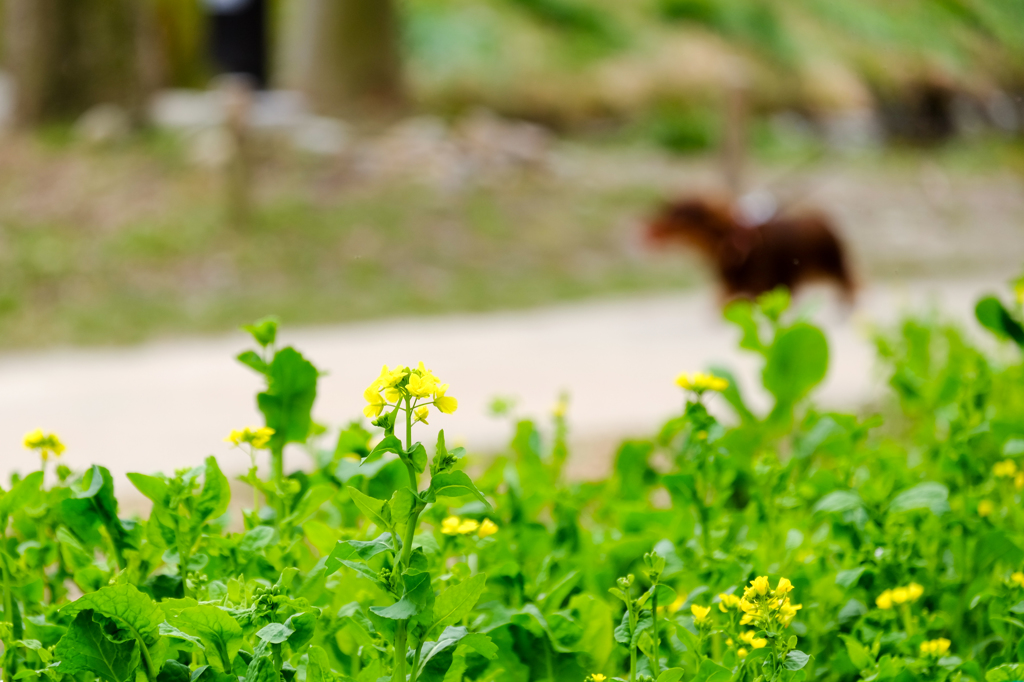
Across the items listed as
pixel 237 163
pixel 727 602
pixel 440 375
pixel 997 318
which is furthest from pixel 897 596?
pixel 237 163

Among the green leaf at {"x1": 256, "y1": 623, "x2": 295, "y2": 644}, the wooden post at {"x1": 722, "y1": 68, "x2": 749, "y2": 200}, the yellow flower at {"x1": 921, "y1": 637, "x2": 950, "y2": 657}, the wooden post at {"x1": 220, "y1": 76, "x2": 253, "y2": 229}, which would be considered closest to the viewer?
the green leaf at {"x1": 256, "y1": 623, "x2": 295, "y2": 644}

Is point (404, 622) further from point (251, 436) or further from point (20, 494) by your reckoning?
point (20, 494)

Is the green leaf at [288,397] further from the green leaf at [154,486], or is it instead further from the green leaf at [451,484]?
the green leaf at [451,484]

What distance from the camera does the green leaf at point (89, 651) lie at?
50.9 inches

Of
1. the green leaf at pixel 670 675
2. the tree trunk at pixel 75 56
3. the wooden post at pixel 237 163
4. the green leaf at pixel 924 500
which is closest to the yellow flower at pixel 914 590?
the green leaf at pixel 924 500

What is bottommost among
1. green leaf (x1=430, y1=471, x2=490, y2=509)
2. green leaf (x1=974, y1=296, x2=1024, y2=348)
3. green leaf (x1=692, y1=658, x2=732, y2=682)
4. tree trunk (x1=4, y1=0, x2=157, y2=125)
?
green leaf (x1=692, y1=658, x2=732, y2=682)

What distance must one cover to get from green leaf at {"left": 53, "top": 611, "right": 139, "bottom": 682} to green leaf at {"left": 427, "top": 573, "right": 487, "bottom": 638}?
342 millimetres

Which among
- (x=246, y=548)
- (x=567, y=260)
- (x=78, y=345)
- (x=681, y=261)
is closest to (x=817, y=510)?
(x=246, y=548)

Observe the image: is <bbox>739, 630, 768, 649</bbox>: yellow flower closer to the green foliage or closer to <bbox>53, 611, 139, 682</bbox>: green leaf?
the green foliage

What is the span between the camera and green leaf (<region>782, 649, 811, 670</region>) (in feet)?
4.27

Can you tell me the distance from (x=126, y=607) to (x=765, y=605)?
69 cm

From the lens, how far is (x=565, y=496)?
195cm

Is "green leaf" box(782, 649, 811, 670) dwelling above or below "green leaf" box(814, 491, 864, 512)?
below

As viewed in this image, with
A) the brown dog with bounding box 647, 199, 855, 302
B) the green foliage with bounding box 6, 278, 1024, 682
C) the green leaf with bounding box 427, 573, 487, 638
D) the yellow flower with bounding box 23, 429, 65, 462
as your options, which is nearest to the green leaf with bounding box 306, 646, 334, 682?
the green foliage with bounding box 6, 278, 1024, 682
